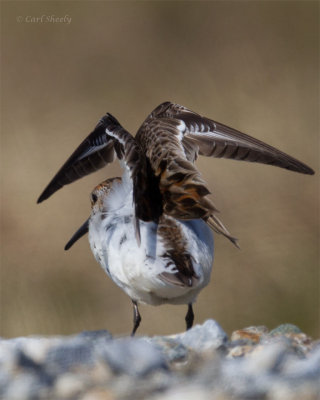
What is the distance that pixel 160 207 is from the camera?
4.77 metres

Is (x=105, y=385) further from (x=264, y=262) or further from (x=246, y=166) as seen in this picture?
(x=246, y=166)

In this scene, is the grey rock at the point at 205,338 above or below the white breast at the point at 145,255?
below

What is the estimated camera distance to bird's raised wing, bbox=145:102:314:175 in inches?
203

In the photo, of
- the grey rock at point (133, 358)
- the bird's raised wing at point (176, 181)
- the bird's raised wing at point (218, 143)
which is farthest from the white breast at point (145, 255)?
the grey rock at point (133, 358)

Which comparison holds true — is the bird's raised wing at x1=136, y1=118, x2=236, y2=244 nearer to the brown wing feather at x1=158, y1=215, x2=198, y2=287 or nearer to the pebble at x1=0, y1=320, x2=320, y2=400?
the brown wing feather at x1=158, y1=215, x2=198, y2=287

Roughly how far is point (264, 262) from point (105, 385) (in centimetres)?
413

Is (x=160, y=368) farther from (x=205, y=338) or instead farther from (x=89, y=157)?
(x=89, y=157)

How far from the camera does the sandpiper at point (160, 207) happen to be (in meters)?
4.54

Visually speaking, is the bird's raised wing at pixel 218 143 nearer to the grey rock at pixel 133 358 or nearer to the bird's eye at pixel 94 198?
the bird's eye at pixel 94 198

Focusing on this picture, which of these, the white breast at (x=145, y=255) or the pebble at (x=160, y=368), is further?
the white breast at (x=145, y=255)

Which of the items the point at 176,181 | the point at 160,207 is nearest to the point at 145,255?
the point at 160,207

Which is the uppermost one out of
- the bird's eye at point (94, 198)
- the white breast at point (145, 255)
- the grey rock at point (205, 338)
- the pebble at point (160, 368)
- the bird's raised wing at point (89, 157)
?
the bird's raised wing at point (89, 157)

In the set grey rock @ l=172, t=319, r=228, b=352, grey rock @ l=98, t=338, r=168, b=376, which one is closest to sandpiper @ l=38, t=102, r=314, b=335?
grey rock @ l=172, t=319, r=228, b=352

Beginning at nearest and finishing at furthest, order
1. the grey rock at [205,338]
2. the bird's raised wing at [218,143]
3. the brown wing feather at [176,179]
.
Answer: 1. the grey rock at [205,338]
2. the brown wing feather at [176,179]
3. the bird's raised wing at [218,143]
